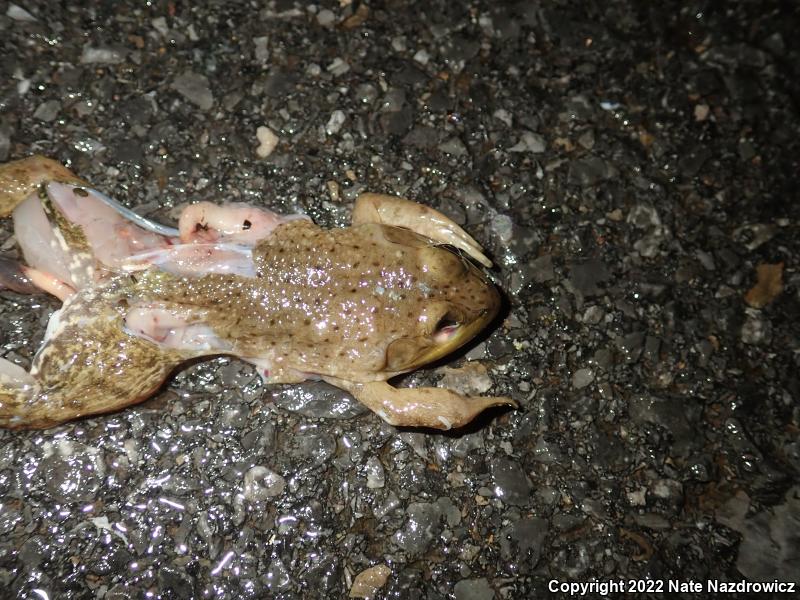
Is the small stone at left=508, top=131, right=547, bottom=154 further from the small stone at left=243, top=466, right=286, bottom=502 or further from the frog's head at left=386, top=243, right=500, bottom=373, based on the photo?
the small stone at left=243, top=466, right=286, bottom=502

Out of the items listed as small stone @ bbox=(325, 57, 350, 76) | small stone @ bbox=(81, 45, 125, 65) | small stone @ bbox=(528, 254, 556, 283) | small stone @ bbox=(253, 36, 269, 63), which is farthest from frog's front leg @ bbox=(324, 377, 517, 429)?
small stone @ bbox=(81, 45, 125, 65)

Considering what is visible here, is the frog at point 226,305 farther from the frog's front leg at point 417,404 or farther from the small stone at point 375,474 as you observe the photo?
the small stone at point 375,474

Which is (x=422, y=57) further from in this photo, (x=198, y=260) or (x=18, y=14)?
(x=18, y=14)

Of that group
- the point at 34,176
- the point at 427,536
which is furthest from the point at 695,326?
the point at 34,176

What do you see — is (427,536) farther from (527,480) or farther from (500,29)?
(500,29)

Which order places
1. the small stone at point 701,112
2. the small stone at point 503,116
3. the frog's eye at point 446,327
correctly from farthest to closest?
the small stone at point 701,112
the small stone at point 503,116
the frog's eye at point 446,327

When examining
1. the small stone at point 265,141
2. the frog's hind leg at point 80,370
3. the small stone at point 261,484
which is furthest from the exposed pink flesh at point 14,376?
the small stone at point 265,141

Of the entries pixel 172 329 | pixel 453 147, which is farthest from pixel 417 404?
pixel 453 147
